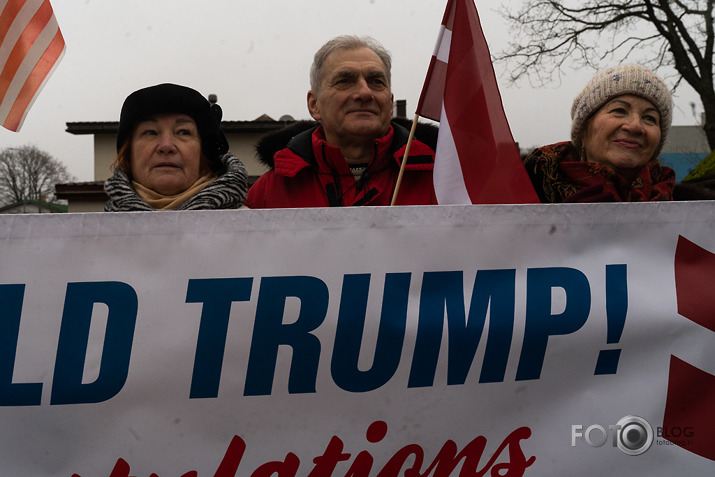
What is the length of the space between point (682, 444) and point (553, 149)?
1.28 metres

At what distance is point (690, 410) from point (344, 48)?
1.99 meters

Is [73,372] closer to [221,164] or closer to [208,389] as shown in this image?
[208,389]

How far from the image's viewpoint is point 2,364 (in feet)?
6.00

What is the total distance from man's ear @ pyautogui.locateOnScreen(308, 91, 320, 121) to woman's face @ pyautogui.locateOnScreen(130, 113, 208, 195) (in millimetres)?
672

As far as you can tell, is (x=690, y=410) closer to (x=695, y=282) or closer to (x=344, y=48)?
(x=695, y=282)

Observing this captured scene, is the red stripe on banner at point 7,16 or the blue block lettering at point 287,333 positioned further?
the red stripe on banner at point 7,16

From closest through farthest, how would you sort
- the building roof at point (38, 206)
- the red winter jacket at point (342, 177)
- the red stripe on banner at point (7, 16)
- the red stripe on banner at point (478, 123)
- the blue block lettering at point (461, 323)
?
the blue block lettering at point (461, 323) < the red stripe on banner at point (478, 123) < the red winter jacket at point (342, 177) < the red stripe on banner at point (7, 16) < the building roof at point (38, 206)

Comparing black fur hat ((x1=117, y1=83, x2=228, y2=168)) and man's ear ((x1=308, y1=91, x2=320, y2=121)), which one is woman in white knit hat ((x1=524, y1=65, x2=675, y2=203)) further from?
black fur hat ((x1=117, y1=83, x2=228, y2=168))

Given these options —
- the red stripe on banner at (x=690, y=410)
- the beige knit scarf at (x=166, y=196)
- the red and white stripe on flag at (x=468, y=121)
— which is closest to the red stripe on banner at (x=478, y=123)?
the red and white stripe on flag at (x=468, y=121)

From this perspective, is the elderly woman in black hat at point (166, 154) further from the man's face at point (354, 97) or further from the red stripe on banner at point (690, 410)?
the red stripe on banner at point (690, 410)

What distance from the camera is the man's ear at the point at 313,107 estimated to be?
3170 millimetres

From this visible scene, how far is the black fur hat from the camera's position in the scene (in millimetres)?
2619

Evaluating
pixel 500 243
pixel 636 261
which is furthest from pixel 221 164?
pixel 636 261

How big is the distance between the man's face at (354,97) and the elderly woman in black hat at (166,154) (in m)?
0.51
